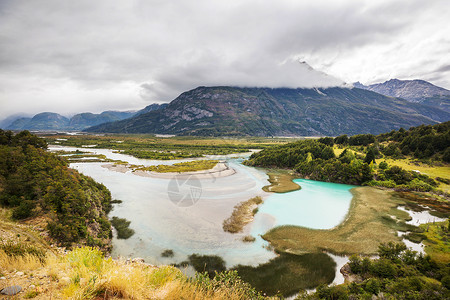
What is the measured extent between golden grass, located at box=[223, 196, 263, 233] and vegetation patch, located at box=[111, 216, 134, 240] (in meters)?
13.8

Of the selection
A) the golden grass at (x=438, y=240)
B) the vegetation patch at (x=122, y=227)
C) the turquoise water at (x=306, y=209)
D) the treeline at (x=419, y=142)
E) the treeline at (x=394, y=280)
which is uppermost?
the treeline at (x=419, y=142)

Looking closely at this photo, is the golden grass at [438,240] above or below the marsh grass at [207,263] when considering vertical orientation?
above

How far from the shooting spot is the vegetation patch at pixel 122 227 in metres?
25.8

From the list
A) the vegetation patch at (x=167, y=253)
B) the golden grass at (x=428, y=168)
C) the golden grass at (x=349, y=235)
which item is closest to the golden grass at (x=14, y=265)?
the vegetation patch at (x=167, y=253)

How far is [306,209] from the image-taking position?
→ 37000mm

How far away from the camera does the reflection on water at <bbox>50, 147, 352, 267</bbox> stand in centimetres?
2270

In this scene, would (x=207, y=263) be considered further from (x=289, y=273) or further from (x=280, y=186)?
(x=280, y=186)

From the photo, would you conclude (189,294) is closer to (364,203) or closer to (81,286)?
(81,286)

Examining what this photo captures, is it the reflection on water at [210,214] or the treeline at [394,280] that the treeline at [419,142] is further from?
the treeline at [394,280]

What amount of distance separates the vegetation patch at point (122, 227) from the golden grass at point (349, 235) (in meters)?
19.3

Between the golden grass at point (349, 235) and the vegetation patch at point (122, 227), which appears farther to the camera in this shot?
the vegetation patch at point (122, 227)

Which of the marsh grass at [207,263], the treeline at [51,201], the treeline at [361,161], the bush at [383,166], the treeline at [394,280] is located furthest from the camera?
the bush at [383,166]

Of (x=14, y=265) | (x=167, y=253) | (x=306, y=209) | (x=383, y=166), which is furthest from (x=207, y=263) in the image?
(x=383, y=166)

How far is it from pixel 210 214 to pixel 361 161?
58.2m
